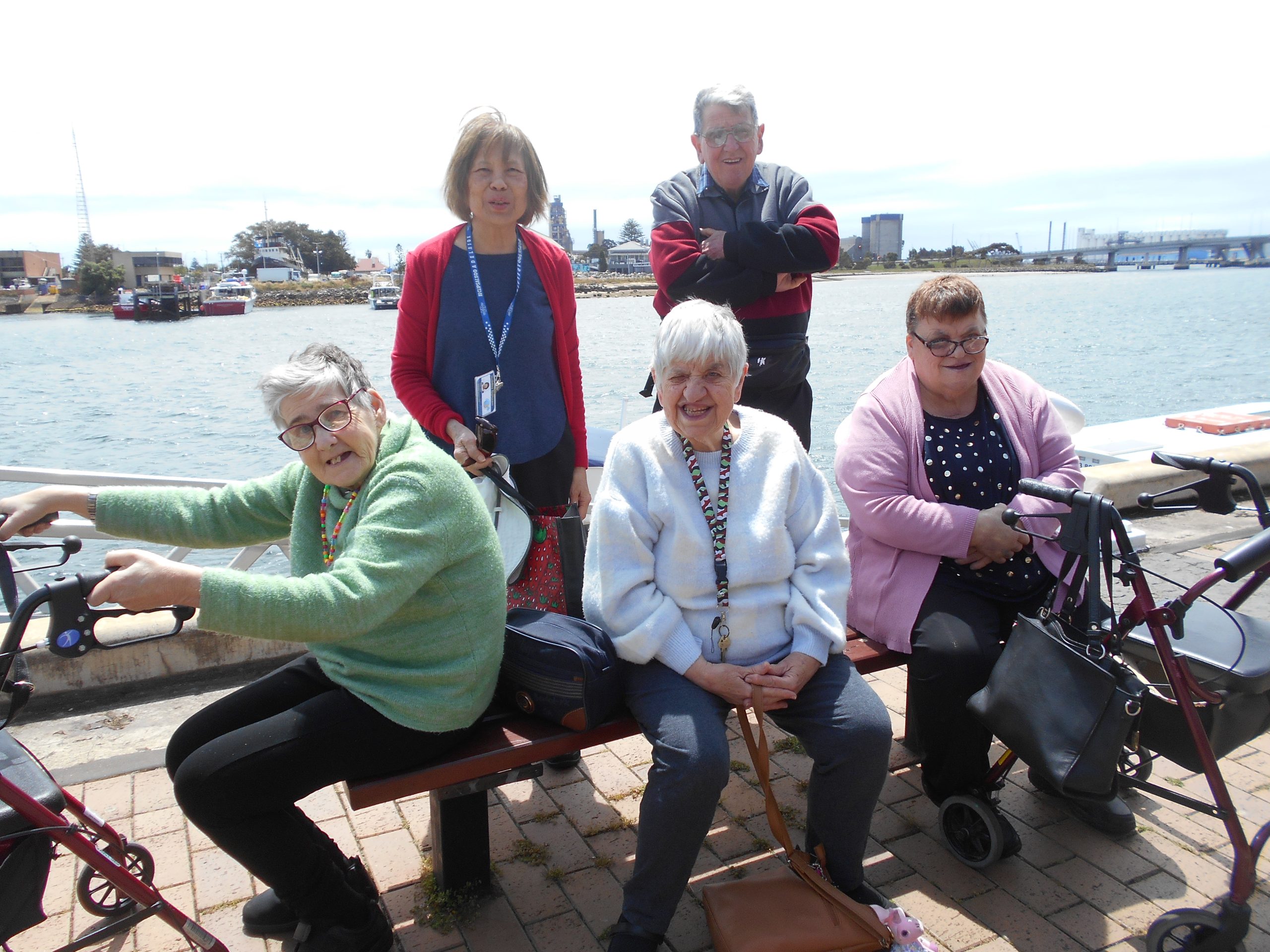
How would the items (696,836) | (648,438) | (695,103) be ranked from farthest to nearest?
1. (695,103)
2. (648,438)
3. (696,836)

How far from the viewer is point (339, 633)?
6.13 feet

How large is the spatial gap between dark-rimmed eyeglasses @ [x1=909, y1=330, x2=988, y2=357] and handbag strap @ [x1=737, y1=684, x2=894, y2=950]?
121 centimetres

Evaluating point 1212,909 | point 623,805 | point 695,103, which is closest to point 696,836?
point 623,805

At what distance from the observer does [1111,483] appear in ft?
19.3

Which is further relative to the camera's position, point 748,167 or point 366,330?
point 366,330

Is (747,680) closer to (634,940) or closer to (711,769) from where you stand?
(711,769)

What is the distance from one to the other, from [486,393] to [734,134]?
50.8 inches

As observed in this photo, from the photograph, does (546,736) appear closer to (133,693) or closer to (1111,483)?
(133,693)

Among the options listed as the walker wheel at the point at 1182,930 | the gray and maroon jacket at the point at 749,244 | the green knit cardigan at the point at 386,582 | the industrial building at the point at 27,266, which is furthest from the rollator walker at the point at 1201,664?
the industrial building at the point at 27,266

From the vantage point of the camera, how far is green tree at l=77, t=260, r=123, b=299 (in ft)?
256

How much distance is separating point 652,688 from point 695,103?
214 cm

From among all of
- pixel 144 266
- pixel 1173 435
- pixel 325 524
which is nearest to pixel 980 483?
pixel 325 524

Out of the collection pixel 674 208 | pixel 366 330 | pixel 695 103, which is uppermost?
pixel 695 103

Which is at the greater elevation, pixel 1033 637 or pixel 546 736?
pixel 1033 637
